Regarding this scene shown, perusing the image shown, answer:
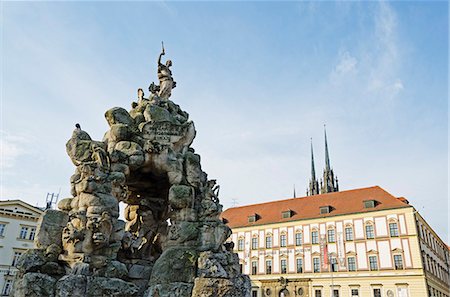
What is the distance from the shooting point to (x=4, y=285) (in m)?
29.3

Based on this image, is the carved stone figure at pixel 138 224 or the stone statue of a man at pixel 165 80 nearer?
the carved stone figure at pixel 138 224

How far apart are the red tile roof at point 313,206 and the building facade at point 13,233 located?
24202 millimetres

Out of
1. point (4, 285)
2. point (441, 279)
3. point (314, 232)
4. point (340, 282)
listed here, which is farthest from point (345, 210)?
point (4, 285)

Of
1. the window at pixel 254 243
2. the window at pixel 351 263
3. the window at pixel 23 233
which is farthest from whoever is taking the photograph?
the window at pixel 254 243

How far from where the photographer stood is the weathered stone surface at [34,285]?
5.87 meters

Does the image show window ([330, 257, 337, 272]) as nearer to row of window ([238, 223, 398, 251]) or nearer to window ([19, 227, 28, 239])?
row of window ([238, 223, 398, 251])

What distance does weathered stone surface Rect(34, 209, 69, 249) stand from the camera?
21.9 ft

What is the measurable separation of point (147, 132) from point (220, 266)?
133 inches

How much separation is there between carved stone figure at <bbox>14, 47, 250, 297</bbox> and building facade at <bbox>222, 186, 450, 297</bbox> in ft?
110

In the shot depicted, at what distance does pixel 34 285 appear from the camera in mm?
5926

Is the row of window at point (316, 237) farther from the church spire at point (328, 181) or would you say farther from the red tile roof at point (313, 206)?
the church spire at point (328, 181)

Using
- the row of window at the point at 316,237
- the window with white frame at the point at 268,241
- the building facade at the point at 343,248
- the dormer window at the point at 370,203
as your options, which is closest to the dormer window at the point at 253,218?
the building facade at the point at 343,248

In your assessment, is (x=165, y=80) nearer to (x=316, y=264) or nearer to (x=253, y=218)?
(x=316, y=264)

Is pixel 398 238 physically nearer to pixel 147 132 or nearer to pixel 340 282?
pixel 340 282
